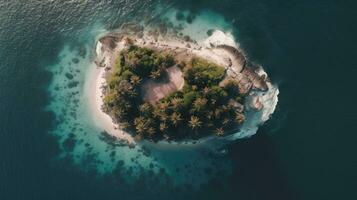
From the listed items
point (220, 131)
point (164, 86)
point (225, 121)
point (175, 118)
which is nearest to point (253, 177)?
point (220, 131)

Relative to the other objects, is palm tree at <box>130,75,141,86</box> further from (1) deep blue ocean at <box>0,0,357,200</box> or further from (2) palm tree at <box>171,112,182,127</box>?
(1) deep blue ocean at <box>0,0,357,200</box>

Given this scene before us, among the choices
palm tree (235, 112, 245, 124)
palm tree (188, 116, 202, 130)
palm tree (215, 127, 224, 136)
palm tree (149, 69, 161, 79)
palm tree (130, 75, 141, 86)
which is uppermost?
palm tree (149, 69, 161, 79)

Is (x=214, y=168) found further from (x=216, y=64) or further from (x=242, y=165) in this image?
(x=216, y=64)

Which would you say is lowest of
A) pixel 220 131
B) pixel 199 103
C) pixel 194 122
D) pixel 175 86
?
pixel 220 131

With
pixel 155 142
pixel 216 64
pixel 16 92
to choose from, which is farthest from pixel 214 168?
pixel 16 92

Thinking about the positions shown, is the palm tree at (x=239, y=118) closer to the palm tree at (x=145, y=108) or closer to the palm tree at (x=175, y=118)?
the palm tree at (x=175, y=118)

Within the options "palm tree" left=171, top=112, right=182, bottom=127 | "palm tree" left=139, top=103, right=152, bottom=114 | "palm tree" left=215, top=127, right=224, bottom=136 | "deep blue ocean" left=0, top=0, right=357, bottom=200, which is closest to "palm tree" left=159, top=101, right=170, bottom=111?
"palm tree" left=171, top=112, right=182, bottom=127

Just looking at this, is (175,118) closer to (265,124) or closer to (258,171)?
(265,124)

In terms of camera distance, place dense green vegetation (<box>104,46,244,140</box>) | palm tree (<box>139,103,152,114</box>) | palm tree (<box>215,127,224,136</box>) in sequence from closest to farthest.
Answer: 1. palm tree (<box>139,103,152,114</box>)
2. dense green vegetation (<box>104,46,244,140</box>)
3. palm tree (<box>215,127,224,136</box>)
